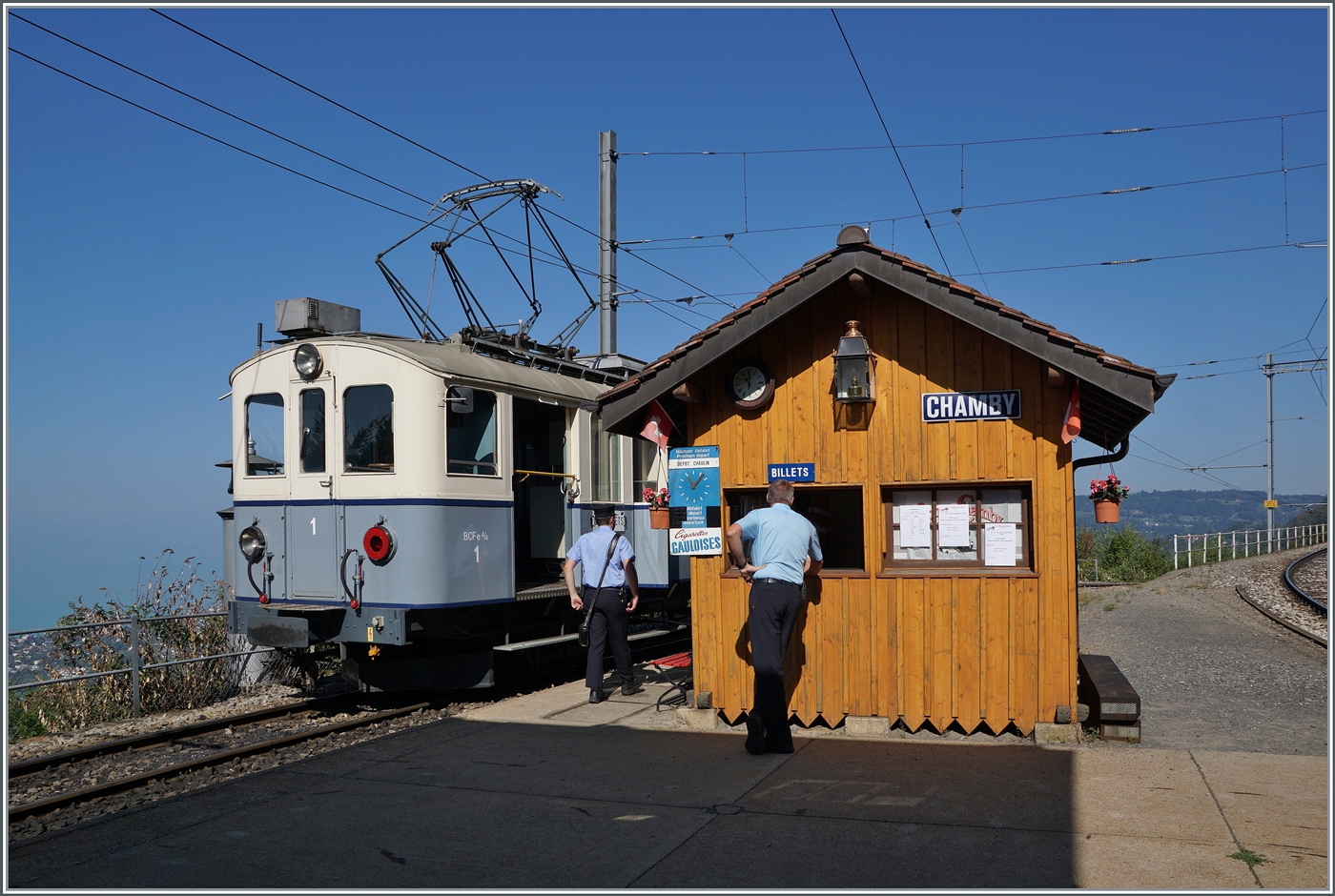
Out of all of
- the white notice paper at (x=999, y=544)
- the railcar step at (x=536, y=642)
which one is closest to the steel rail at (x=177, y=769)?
the railcar step at (x=536, y=642)

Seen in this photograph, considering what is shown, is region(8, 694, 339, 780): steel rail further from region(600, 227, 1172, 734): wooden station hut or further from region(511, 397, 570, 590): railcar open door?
region(600, 227, 1172, 734): wooden station hut

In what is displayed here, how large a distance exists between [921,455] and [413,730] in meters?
4.70

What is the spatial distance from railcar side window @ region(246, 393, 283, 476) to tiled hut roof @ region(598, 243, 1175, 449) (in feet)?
12.8

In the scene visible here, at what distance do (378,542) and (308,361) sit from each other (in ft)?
6.60

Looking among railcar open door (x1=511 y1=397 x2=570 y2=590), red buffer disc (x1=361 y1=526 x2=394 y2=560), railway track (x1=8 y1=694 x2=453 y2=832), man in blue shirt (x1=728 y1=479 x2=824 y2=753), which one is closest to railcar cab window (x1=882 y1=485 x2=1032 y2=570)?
man in blue shirt (x1=728 y1=479 x2=824 y2=753)

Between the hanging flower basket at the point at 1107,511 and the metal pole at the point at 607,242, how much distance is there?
883 centimetres

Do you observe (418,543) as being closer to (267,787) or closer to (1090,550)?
(267,787)

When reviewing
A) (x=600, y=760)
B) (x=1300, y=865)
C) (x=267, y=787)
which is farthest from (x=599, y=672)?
(x=1300, y=865)

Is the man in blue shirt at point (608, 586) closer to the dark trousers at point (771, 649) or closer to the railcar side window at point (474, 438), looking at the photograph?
the railcar side window at point (474, 438)

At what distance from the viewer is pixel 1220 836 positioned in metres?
5.38

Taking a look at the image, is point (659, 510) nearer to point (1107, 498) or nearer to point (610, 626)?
point (610, 626)

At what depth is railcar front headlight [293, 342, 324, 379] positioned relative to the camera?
10352mm

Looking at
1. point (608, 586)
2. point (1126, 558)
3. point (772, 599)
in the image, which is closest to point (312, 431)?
point (608, 586)

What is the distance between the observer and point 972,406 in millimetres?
7789
